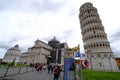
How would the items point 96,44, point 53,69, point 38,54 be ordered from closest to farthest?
point 53,69 < point 96,44 < point 38,54

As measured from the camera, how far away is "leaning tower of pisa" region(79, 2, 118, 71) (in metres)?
44.8

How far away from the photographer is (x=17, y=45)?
4998 inches

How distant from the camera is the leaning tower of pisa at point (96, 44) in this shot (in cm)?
4476

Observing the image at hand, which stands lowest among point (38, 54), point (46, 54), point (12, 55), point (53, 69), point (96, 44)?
point (53, 69)

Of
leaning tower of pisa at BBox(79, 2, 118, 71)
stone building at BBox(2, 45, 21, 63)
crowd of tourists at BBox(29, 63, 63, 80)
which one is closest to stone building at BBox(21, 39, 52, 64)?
stone building at BBox(2, 45, 21, 63)

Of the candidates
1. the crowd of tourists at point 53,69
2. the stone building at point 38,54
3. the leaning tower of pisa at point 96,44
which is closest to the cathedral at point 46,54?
the stone building at point 38,54

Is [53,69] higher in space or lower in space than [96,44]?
lower

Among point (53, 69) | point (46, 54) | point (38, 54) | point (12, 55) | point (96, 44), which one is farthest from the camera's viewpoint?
point (12, 55)

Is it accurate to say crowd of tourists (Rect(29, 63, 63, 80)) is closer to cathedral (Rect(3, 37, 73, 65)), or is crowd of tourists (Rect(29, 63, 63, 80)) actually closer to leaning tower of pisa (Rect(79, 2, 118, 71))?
leaning tower of pisa (Rect(79, 2, 118, 71))

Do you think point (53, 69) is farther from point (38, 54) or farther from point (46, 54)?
point (46, 54)

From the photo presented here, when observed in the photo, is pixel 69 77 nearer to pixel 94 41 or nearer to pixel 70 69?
pixel 70 69

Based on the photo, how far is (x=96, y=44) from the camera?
47.4m

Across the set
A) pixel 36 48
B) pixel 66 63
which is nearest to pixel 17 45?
pixel 36 48

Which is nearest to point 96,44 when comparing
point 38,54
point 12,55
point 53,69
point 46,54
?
point 53,69
